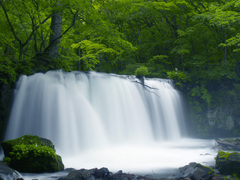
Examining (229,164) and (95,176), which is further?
(229,164)

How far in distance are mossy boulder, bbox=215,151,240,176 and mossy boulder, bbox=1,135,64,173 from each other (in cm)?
441

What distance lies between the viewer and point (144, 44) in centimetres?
1989

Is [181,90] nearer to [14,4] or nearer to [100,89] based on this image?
[100,89]

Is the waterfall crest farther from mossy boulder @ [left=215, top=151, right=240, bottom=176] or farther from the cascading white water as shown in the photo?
mossy boulder @ [left=215, top=151, right=240, bottom=176]

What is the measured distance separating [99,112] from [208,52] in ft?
34.7

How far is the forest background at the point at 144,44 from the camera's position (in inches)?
349

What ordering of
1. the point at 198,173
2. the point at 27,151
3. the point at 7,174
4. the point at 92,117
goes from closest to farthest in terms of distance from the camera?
the point at 7,174
the point at 198,173
the point at 27,151
the point at 92,117

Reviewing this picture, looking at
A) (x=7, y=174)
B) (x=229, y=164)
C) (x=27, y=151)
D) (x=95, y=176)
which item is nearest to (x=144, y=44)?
(x=229, y=164)

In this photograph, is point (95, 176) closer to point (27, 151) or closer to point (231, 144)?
point (27, 151)

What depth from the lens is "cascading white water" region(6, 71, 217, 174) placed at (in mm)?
8188

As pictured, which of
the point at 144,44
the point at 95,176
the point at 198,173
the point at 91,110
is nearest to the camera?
the point at 198,173

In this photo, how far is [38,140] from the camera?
6.65 metres

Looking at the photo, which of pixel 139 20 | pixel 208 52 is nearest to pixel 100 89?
pixel 208 52

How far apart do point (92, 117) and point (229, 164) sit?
5.62 meters
